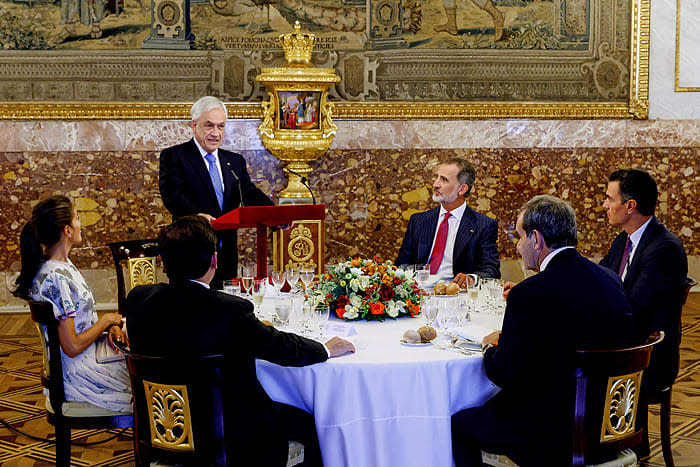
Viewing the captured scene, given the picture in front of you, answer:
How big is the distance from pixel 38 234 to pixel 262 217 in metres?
1.07

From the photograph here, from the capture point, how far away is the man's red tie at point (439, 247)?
4.65 metres

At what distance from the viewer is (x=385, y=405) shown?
9.02ft

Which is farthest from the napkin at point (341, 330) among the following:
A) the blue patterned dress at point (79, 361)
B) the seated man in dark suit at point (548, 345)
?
the blue patterned dress at point (79, 361)

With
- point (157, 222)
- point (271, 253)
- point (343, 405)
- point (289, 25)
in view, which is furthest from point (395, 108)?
point (343, 405)

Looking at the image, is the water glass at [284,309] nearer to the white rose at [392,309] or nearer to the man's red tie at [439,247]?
the white rose at [392,309]

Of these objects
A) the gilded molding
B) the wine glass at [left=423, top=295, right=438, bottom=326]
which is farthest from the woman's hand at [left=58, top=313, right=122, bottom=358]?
the gilded molding

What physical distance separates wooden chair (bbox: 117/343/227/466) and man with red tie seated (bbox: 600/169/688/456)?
1.72 meters

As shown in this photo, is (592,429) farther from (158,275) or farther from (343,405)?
(158,275)

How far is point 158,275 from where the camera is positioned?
747cm

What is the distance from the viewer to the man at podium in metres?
4.82

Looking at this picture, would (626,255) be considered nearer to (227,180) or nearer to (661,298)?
(661,298)

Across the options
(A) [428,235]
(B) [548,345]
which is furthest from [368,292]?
(A) [428,235]

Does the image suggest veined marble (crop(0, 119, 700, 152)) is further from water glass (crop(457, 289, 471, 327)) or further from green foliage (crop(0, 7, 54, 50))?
water glass (crop(457, 289, 471, 327))

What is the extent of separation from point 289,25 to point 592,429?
543 cm
